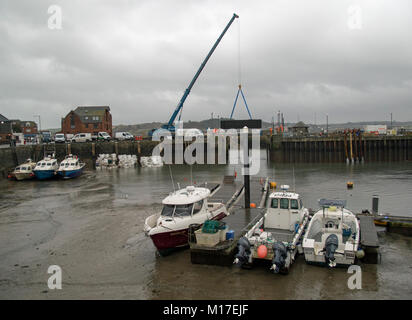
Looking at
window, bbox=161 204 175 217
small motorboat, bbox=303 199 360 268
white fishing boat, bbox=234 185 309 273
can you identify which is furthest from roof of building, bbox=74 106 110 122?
small motorboat, bbox=303 199 360 268

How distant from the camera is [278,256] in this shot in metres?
9.98

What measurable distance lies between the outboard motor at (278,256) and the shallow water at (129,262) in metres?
0.38

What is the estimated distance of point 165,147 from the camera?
1946 inches

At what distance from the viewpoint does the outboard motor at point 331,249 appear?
10.2 meters

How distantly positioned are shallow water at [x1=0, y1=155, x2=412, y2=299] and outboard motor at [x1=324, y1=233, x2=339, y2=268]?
1.05 ft

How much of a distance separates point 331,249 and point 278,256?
1.79m

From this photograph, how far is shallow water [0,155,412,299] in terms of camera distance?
9375mm

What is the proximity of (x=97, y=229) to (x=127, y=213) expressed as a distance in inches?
125

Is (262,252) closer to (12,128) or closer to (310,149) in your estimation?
(310,149)

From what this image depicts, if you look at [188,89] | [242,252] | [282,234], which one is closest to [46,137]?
[188,89]

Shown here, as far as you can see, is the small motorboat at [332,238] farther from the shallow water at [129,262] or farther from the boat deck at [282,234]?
A: the boat deck at [282,234]
